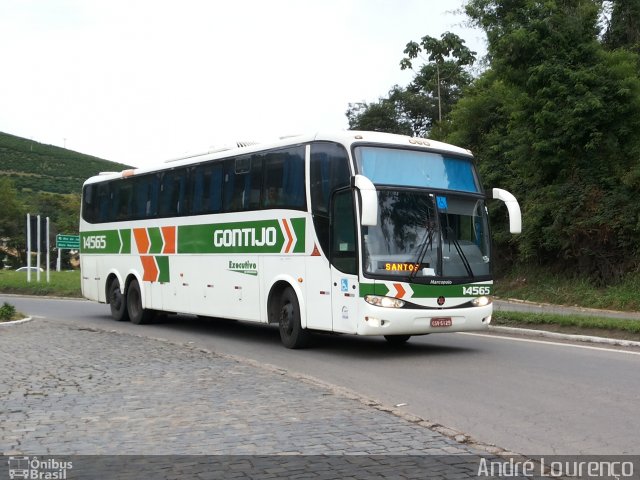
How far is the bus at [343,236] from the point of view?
41.3 ft

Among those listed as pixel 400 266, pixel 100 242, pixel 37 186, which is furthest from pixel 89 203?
pixel 37 186

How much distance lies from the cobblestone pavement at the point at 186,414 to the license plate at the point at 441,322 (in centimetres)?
318

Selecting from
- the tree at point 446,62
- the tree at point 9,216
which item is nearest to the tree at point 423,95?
the tree at point 446,62

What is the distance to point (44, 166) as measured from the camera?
130 meters

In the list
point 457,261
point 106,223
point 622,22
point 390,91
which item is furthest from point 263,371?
point 390,91

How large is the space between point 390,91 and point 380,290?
45902 mm

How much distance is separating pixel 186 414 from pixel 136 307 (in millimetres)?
12510

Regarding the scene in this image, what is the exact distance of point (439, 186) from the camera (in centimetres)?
1330

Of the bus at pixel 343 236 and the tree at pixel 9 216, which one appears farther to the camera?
the tree at pixel 9 216

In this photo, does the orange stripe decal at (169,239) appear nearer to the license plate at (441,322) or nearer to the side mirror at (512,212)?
the license plate at (441,322)

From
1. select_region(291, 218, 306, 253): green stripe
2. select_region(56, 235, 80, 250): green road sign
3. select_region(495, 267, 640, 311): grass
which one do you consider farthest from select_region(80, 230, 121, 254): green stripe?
select_region(56, 235, 80, 250): green road sign

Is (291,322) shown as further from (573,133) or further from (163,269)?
(573,133)

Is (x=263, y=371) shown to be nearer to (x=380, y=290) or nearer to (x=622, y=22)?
→ (x=380, y=290)

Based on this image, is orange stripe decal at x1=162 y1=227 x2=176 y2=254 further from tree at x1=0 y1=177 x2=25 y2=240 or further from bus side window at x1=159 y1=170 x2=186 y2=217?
tree at x1=0 y1=177 x2=25 y2=240
